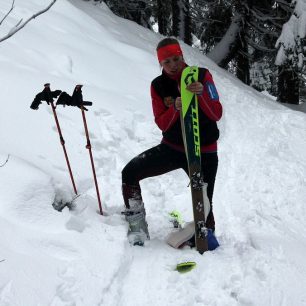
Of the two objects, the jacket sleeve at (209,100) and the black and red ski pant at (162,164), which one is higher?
the jacket sleeve at (209,100)

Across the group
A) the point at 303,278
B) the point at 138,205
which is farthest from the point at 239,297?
the point at 138,205

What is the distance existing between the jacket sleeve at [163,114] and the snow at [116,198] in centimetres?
120

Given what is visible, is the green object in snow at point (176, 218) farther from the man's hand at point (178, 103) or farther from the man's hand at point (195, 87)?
the man's hand at point (195, 87)

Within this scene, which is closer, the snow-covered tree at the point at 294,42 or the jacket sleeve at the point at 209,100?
the jacket sleeve at the point at 209,100

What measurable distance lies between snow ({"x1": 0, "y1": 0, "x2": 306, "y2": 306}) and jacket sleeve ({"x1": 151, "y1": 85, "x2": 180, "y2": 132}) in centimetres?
120

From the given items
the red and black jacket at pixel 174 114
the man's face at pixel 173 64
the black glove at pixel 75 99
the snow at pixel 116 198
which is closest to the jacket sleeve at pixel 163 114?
the red and black jacket at pixel 174 114

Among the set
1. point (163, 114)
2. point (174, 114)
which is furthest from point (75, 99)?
point (174, 114)

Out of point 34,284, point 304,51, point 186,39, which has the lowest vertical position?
point 186,39

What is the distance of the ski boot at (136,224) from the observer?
4477mm

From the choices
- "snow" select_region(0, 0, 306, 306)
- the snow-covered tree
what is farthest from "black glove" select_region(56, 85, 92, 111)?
the snow-covered tree

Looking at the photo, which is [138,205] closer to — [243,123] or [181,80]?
[181,80]

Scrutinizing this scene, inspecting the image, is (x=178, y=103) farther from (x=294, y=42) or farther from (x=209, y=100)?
(x=294, y=42)

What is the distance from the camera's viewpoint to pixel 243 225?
17.3 feet

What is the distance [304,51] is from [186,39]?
7.41 m
